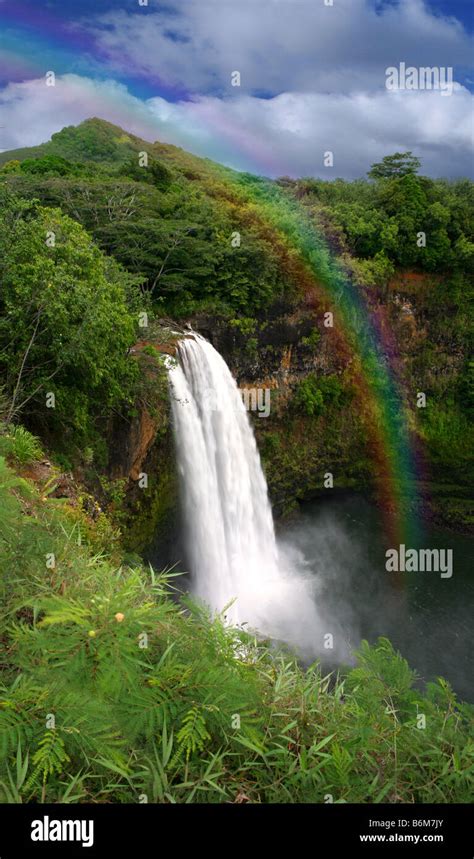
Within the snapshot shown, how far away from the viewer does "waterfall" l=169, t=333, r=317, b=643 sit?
532 inches

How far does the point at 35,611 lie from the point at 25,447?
4776 millimetres

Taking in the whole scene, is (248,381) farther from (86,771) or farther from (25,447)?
(86,771)

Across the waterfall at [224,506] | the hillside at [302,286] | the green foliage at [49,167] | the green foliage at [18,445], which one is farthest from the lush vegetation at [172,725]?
the green foliage at [49,167]

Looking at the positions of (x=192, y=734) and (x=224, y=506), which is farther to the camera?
(x=224, y=506)

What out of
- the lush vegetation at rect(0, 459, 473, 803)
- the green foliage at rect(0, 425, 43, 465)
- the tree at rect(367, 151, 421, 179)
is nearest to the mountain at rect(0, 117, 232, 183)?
Answer: the tree at rect(367, 151, 421, 179)

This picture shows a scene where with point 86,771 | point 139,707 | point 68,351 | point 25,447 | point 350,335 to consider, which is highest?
point 350,335

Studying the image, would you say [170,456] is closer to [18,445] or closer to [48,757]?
[18,445]

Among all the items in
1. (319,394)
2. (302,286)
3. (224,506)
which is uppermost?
(302,286)

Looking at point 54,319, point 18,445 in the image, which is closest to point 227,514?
point 54,319

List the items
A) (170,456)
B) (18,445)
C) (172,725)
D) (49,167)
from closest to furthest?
(172,725) < (18,445) < (170,456) < (49,167)

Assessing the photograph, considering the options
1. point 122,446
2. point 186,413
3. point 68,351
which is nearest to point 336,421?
point 186,413

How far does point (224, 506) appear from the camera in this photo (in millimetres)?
15211

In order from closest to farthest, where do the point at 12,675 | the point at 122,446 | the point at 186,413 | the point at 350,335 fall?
the point at 12,675 < the point at 122,446 < the point at 186,413 < the point at 350,335

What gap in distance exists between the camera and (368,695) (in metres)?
3.67
